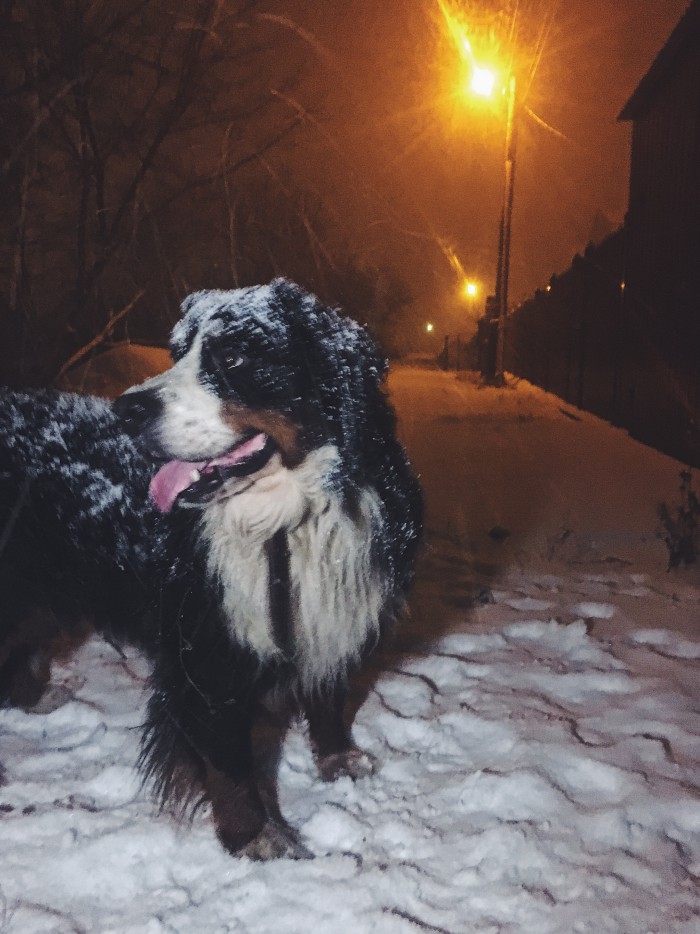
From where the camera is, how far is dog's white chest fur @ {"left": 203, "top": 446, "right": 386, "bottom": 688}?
6.91ft

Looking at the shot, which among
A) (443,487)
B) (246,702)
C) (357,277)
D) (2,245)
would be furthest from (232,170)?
(357,277)

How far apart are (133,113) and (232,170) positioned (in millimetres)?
1085

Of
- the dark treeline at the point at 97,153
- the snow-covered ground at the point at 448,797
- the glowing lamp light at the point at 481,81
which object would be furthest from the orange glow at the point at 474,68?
the snow-covered ground at the point at 448,797

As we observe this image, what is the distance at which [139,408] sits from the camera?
1991mm

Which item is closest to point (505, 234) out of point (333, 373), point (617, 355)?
point (617, 355)

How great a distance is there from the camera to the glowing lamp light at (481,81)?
40.7 feet

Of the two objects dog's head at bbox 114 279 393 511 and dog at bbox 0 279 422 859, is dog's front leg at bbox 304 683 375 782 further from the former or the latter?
dog's head at bbox 114 279 393 511

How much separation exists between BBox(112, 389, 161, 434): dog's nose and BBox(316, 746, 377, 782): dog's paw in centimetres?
143

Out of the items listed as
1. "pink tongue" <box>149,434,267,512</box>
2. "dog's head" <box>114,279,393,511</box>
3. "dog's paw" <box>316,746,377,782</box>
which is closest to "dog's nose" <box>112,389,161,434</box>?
"dog's head" <box>114,279,393,511</box>

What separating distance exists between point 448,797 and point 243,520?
3.89 feet

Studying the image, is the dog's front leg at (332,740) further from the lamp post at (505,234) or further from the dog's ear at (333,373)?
the lamp post at (505,234)

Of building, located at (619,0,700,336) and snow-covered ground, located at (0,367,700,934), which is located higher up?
building, located at (619,0,700,336)

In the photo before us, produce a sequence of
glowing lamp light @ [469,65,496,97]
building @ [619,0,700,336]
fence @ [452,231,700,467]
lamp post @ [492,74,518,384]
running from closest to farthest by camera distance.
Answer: fence @ [452,231,700,467], building @ [619,0,700,336], glowing lamp light @ [469,65,496,97], lamp post @ [492,74,518,384]

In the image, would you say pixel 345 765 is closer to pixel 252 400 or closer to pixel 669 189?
pixel 252 400
